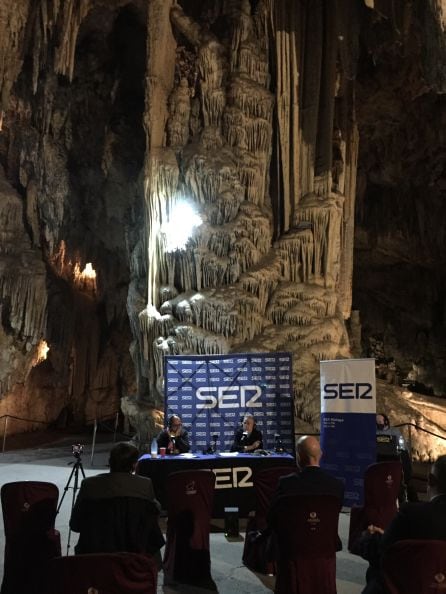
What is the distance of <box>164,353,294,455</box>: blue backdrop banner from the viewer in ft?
24.8

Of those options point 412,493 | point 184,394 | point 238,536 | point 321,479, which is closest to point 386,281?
point 184,394

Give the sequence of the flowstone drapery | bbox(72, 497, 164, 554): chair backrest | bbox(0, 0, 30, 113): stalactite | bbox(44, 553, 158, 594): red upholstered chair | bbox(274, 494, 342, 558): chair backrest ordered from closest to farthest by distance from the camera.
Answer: bbox(44, 553, 158, 594): red upholstered chair → bbox(72, 497, 164, 554): chair backrest → bbox(274, 494, 342, 558): chair backrest → the flowstone drapery → bbox(0, 0, 30, 113): stalactite

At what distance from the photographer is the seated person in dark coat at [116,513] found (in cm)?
268

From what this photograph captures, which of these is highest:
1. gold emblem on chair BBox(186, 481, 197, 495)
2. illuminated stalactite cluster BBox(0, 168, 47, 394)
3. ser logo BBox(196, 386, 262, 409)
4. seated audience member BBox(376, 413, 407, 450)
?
illuminated stalactite cluster BBox(0, 168, 47, 394)

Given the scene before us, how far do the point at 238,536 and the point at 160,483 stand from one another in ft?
2.94

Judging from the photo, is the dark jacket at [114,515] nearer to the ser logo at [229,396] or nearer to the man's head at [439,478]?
the man's head at [439,478]

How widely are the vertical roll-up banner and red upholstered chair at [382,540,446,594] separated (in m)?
3.88

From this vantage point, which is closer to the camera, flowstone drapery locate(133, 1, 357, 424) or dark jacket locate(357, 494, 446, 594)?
dark jacket locate(357, 494, 446, 594)

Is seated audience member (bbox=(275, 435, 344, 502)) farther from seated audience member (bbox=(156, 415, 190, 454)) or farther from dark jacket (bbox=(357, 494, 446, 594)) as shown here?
seated audience member (bbox=(156, 415, 190, 454))

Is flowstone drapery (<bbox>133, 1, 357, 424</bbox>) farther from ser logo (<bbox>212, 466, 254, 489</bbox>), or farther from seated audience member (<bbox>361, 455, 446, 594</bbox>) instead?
seated audience member (<bbox>361, 455, 446, 594</bbox>)

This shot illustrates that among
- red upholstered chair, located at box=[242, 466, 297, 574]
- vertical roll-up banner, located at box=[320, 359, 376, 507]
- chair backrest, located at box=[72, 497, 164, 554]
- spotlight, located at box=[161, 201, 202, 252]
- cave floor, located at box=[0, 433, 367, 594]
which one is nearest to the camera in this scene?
chair backrest, located at box=[72, 497, 164, 554]

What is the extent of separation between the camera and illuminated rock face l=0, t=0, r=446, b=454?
31.8ft

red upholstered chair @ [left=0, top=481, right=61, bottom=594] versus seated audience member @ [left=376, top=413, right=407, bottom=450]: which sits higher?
seated audience member @ [left=376, top=413, right=407, bottom=450]

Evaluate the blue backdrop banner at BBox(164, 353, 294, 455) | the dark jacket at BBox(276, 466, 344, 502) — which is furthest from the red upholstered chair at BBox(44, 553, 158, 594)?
the blue backdrop banner at BBox(164, 353, 294, 455)
